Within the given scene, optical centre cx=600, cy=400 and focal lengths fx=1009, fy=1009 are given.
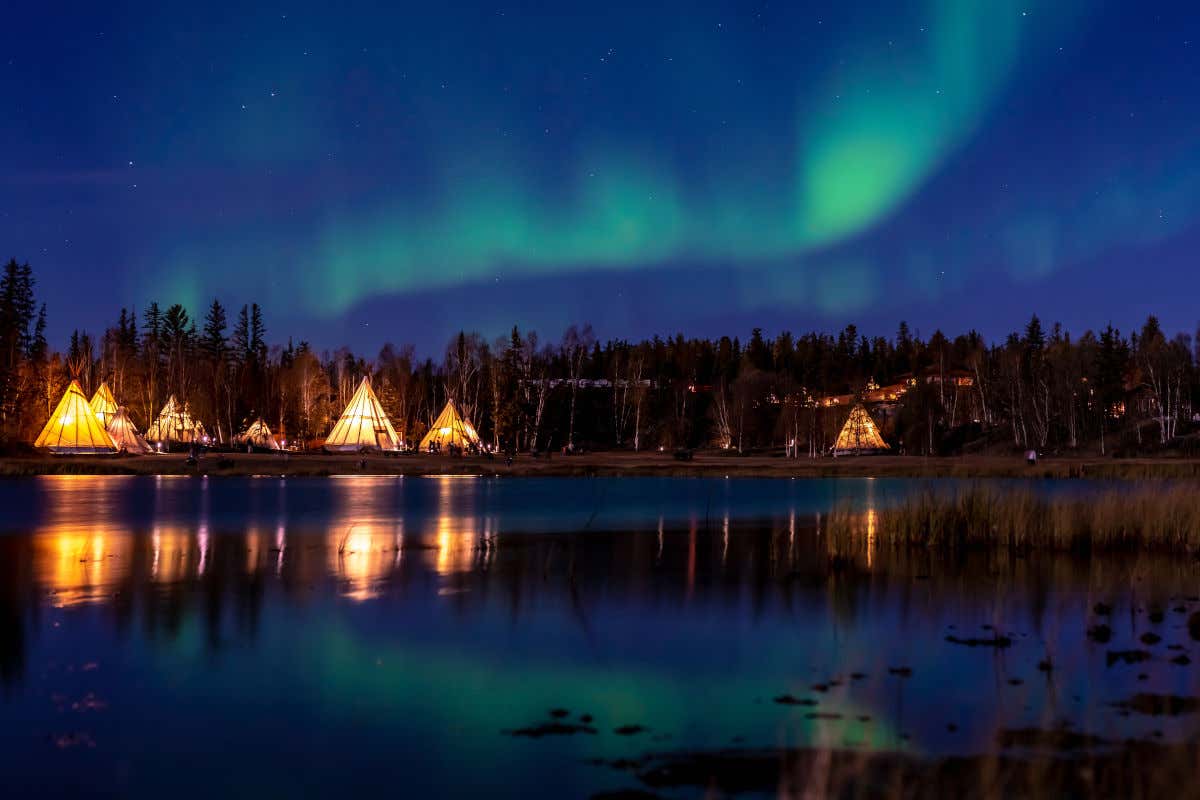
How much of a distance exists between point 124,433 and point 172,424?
34.3 feet

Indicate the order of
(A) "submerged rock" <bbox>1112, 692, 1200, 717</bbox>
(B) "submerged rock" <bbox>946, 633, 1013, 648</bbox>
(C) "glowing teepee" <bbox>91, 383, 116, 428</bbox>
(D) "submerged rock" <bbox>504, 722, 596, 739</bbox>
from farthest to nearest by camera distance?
1. (C) "glowing teepee" <bbox>91, 383, 116, 428</bbox>
2. (B) "submerged rock" <bbox>946, 633, 1013, 648</bbox>
3. (A) "submerged rock" <bbox>1112, 692, 1200, 717</bbox>
4. (D) "submerged rock" <bbox>504, 722, 596, 739</bbox>

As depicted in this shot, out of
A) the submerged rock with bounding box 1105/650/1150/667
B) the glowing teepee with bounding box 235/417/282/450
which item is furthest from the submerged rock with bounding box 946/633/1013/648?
the glowing teepee with bounding box 235/417/282/450

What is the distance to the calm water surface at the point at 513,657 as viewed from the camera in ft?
33.0

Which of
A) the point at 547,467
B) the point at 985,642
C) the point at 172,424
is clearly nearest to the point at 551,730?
the point at 985,642

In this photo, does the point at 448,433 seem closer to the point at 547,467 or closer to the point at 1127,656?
the point at 547,467

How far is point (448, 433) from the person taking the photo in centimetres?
9275

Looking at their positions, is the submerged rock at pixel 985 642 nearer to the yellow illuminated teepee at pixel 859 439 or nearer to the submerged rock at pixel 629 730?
the submerged rock at pixel 629 730

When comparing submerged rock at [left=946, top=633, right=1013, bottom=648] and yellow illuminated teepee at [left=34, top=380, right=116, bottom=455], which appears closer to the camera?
submerged rock at [left=946, top=633, right=1013, bottom=648]

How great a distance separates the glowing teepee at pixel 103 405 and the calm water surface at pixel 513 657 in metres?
60.9

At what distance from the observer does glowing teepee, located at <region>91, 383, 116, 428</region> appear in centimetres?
8575

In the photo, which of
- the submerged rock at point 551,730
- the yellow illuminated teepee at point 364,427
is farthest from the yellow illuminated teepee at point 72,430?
the submerged rock at point 551,730

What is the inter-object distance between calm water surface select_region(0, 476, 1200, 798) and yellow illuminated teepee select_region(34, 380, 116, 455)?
5416cm

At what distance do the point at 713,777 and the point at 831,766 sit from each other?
1.12 meters

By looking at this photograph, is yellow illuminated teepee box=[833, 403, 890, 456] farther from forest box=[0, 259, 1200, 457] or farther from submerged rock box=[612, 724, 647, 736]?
submerged rock box=[612, 724, 647, 736]
